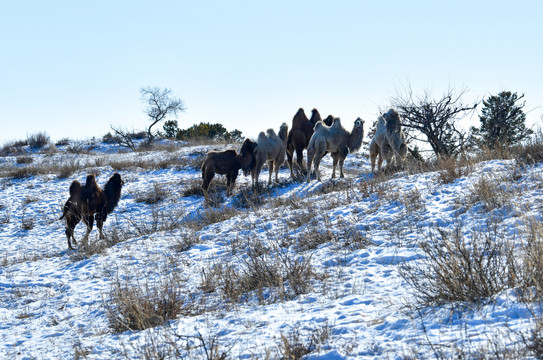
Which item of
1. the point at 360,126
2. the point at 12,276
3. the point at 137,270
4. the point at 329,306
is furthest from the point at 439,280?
the point at 360,126

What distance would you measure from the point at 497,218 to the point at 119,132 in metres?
28.0

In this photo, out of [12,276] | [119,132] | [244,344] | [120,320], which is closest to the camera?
[244,344]

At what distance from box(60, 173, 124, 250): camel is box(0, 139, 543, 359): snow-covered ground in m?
0.62

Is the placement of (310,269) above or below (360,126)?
below

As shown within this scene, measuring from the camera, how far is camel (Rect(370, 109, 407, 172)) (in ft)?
36.9

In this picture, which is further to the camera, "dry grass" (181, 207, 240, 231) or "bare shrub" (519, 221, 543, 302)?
"dry grass" (181, 207, 240, 231)

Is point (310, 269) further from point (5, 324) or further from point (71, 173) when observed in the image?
point (71, 173)

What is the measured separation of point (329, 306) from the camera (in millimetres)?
3771

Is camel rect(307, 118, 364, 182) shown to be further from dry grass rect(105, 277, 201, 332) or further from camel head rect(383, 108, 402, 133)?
dry grass rect(105, 277, 201, 332)

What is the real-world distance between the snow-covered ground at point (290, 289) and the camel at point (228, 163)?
2.82 metres

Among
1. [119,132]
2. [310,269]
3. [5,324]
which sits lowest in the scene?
[5,324]

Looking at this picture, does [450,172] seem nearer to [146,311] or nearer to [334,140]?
[334,140]

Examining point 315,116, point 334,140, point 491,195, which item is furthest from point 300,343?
point 315,116

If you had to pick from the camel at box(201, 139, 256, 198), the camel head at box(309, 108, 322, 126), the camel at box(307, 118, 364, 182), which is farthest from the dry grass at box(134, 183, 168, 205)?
the camel head at box(309, 108, 322, 126)
